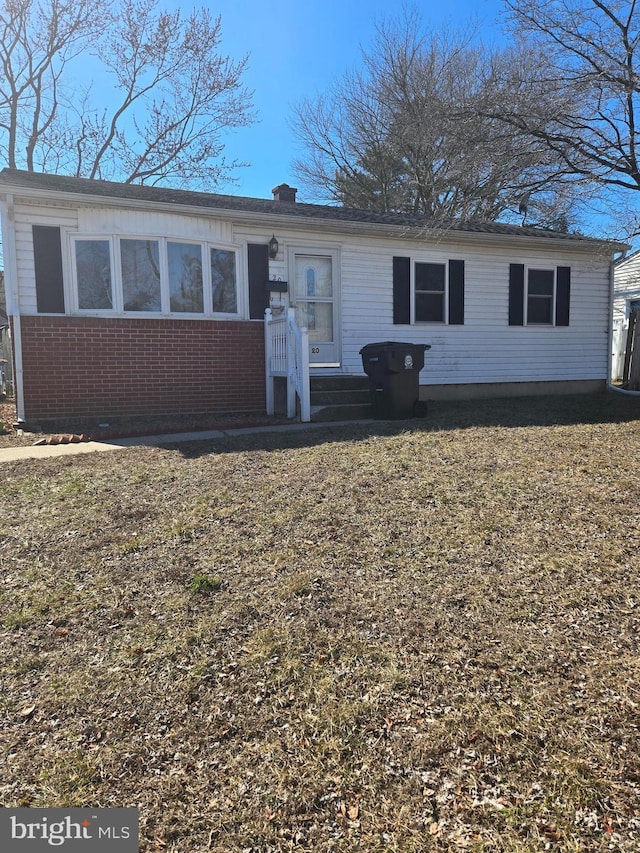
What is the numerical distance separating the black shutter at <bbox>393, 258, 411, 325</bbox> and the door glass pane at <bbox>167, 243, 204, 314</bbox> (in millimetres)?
3540

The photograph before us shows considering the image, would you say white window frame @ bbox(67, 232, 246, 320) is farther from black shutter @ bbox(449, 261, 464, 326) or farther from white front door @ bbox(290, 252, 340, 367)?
black shutter @ bbox(449, 261, 464, 326)

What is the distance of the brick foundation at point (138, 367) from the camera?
7.76 m

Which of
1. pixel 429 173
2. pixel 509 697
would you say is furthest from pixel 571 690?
pixel 429 173

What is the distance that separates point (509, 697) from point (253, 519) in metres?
2.12

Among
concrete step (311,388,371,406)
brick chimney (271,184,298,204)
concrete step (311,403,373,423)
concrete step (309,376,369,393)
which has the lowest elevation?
concrete step (311,403,373,423)

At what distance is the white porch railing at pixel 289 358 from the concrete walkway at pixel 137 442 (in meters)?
0.51

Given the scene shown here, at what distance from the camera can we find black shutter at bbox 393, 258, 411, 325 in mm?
10125

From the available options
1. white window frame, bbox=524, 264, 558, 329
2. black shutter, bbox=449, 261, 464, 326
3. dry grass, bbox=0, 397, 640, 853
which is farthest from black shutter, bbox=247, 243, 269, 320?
white window frame, bbox=524, 264, 558, 329

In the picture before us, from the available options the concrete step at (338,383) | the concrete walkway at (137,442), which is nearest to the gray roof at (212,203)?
the concrete step at (338,383)

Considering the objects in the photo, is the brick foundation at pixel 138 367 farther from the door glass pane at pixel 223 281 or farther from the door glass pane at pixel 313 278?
the door glass pane at pixel 313 278

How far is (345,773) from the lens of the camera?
1.69 meters

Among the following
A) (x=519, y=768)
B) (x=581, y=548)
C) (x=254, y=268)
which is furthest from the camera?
(x=254, y=268)

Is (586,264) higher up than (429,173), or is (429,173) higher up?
(429,173)

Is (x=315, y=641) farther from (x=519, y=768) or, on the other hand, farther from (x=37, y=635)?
(x=37, y=635)
